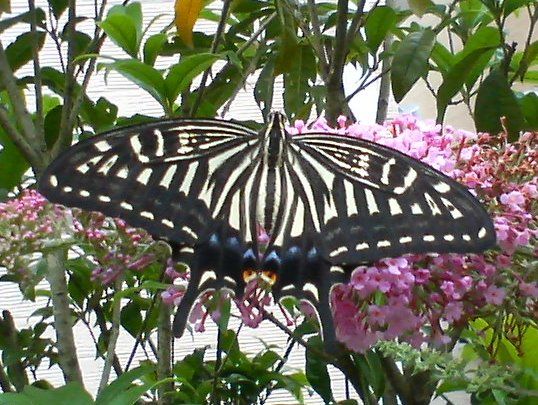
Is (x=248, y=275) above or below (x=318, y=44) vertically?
below

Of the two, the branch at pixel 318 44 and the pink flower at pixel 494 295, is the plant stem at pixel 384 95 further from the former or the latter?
the pink flower at pixel 494 295

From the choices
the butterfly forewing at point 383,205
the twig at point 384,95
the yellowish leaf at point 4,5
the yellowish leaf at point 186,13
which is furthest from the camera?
the twig at point 384,95

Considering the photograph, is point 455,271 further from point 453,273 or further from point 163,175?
point 163,175

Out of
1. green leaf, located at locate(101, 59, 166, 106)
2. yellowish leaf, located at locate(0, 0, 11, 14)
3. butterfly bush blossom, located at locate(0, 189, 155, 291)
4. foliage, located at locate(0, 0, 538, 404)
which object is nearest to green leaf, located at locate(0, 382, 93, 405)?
foliage, located at locate(0, 0, 538, 404)

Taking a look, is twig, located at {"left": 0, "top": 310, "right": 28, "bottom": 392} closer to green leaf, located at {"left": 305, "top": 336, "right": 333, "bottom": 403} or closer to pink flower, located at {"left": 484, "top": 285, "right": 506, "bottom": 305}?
green leaf, located at {"left": 305, "top": 336, "right": 333, "bottom": 403}

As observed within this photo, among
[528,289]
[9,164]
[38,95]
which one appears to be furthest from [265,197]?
[9,164]

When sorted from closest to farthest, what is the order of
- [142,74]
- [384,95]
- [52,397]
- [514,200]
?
[514,200] < [52,397] < [142,74] < [384,95]

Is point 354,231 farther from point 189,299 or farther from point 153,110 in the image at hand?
point 153,110

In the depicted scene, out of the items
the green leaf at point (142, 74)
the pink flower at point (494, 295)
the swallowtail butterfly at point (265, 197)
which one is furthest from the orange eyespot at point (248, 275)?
the green leaf at point (142, 74)
